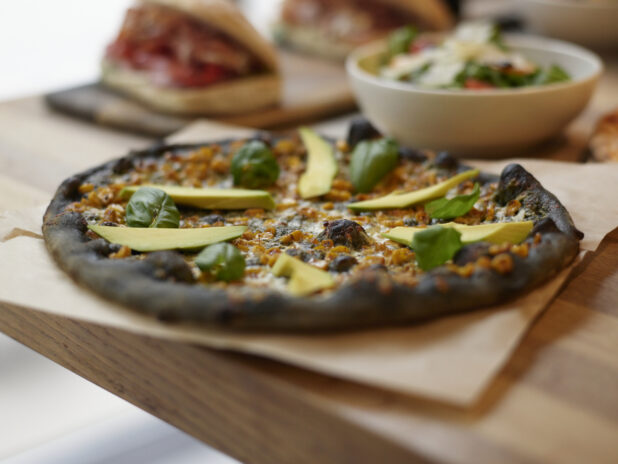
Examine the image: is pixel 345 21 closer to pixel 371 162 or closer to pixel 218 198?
pixel 371 162

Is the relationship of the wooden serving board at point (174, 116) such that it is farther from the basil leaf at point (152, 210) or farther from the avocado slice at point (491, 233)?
the avocado slice at point (491, 233)

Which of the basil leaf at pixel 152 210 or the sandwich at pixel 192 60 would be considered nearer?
the basil leaf at pixel 152 210

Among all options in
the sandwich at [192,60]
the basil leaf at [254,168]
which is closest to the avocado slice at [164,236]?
the basil leaf at [254,168]

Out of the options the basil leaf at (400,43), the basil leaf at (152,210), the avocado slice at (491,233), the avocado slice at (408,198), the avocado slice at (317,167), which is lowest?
the avocado slice at (408,198)

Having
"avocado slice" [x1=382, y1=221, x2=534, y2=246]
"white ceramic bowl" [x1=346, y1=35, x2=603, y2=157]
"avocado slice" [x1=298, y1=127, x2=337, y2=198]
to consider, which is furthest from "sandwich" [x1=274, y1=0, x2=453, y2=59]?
"avocado slice" [x1=382, y1=221, x2=534, y2=246]

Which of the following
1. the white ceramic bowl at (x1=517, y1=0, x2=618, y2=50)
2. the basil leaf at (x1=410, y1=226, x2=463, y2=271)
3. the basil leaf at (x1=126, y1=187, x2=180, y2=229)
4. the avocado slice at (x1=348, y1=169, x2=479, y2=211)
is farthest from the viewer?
the white ceramic bowl at (x1=517, y1=0, x2=618, y2=50)

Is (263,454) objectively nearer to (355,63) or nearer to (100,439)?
(100,439)

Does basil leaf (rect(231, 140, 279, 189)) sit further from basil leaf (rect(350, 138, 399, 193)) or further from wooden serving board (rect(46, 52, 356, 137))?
wooden serving board (rect(46, 52, 356, 137))

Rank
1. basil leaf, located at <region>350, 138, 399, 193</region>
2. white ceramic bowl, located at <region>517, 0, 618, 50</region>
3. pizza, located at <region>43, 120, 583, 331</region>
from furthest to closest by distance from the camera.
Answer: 1. white ceramic bowl, located at <region>517, 0, 618, 50</region>
2. basil leaf, located at <region>350, 138, 399, 193</region>
3. pizza, located at <region>43, 120, 583, 331</region>
